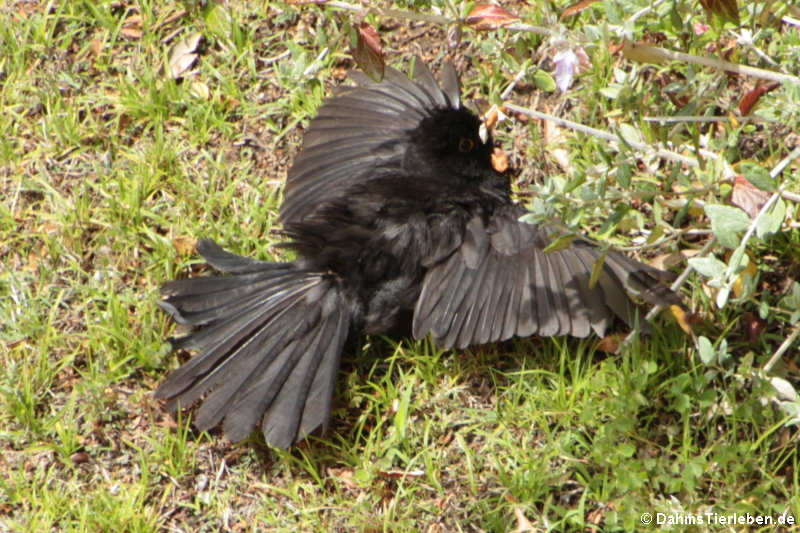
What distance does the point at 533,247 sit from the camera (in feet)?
14.3

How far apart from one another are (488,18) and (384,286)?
1.30 metres

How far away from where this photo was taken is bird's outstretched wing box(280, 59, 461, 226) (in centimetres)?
489

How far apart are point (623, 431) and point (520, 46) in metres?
1.63

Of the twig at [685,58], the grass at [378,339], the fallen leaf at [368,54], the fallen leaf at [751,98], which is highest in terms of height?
the fallen leaf at [368,54]

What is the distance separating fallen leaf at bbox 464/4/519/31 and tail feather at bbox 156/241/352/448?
136cm

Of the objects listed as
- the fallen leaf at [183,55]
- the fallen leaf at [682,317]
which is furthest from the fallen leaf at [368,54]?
the fallen leaf at [183,55]

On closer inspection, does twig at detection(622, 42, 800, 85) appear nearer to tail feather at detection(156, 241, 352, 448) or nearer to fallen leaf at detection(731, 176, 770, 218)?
fallen leaf at detection(731, 176, 770, 218)

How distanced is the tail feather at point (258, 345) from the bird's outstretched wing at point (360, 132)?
0.46 m

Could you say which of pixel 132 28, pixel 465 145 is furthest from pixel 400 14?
pixel 132 28

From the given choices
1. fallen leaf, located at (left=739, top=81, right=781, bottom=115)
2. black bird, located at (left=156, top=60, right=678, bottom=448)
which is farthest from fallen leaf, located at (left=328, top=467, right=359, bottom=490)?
fallen leaf, located at (left=739, top=81, right=781, bottom=115)

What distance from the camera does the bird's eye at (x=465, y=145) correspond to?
4738 millimetres

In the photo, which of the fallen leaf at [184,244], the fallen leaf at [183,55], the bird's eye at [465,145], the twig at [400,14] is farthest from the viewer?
the fallen leaf at [183,55]

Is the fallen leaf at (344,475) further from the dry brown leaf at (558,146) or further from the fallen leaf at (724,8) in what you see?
the fallen leaf at (724,8)

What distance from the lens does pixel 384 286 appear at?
4410 mm
